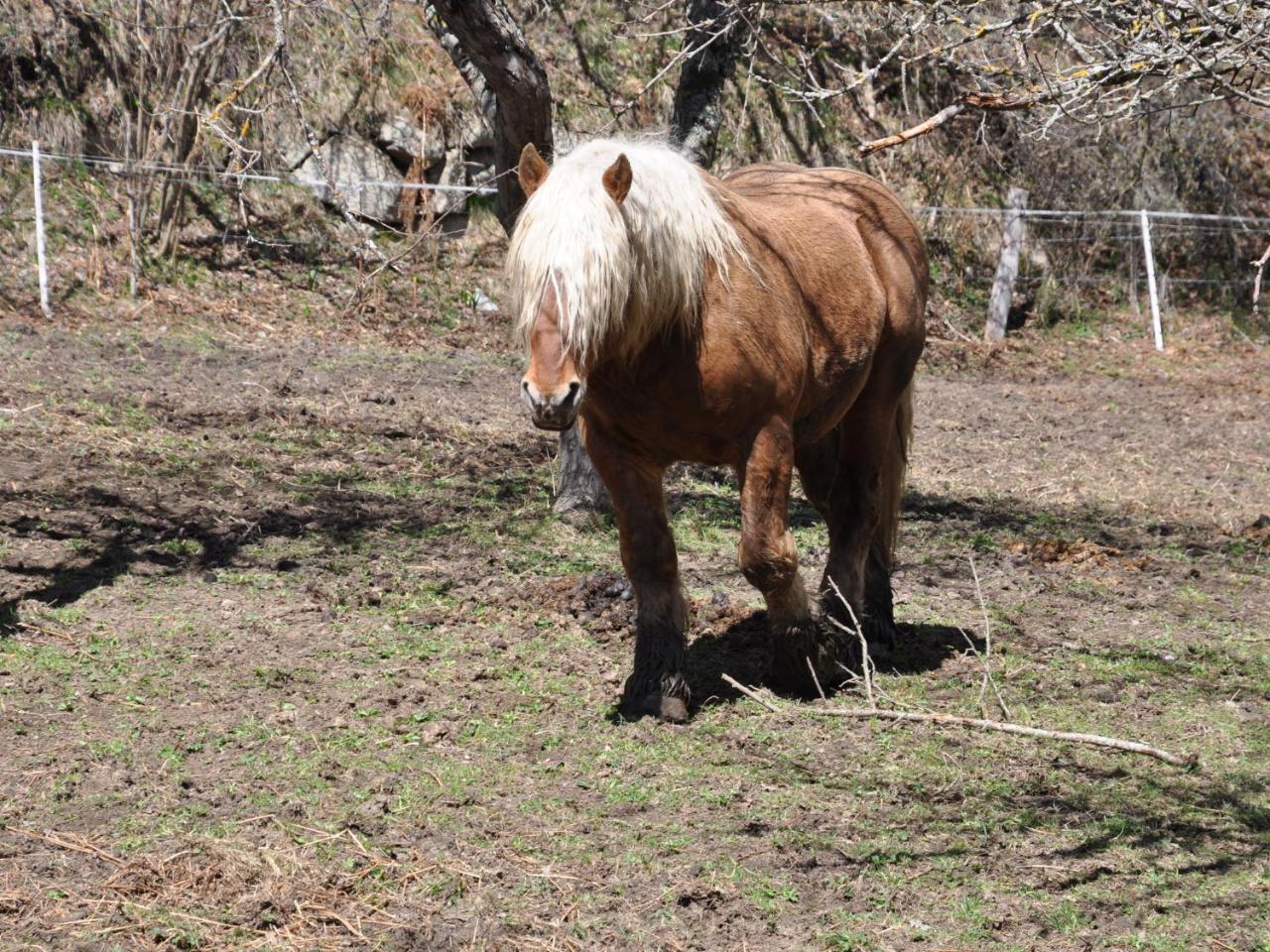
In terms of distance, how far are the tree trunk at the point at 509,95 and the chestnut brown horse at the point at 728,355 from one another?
107 cm

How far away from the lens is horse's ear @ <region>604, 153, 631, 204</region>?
423 cm

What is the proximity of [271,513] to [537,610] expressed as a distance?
1.89 meters

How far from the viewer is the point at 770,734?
4.91 meters

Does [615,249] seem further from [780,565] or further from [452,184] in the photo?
[452,184]

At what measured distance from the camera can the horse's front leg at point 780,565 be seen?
15.8 feet

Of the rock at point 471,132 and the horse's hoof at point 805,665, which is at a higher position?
the rock at point 471,132

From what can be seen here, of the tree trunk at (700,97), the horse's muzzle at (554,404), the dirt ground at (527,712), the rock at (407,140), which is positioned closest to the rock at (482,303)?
the rock at (407,140)

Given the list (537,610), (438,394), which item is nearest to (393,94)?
(438,394)

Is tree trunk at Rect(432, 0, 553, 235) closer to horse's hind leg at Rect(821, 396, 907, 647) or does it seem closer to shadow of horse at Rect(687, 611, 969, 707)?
horse's hind leg at Rect(821, 396, 907, 647)

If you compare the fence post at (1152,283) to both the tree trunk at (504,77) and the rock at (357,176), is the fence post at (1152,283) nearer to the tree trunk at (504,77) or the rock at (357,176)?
the rock at (357,176)

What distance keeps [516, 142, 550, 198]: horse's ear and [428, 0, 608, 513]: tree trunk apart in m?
1.60

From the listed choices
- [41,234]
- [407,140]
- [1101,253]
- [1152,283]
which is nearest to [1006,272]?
[1152,283]

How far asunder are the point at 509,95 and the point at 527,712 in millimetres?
3137

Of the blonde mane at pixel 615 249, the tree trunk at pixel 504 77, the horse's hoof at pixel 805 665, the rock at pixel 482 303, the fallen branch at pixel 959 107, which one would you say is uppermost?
the tree trunk at pixel 504 77
